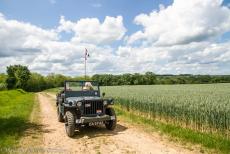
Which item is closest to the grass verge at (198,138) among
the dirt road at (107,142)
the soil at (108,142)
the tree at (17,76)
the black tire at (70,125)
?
the soil at (108,142)

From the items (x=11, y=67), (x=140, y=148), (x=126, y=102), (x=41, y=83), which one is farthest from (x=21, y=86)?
(x=140, y=148)

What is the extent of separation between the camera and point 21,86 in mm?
91625

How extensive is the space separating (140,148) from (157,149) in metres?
0.59

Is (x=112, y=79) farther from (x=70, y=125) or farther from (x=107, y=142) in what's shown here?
(x=107, y=142)

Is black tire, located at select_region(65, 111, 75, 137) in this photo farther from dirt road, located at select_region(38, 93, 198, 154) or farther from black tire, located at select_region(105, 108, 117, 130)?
black tire, located at select_region(105, 108, 117, 130)

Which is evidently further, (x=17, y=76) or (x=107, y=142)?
(x=17, y=76)

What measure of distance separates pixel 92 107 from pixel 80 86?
94.1 inches

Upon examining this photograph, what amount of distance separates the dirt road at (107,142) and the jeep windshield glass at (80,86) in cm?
204

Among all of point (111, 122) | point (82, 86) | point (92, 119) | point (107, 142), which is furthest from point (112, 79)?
point (107, 142)

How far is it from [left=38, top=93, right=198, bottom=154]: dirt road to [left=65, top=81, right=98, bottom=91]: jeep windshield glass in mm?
2041

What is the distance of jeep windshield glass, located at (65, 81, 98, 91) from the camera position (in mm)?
13039

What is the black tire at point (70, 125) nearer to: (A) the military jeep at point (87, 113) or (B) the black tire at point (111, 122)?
(A) the military jeep at point (87, 113)

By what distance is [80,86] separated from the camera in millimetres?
13281

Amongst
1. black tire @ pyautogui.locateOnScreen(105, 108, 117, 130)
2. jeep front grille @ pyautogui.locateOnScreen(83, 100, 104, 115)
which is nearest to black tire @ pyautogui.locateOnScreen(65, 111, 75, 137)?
jeep front grille @ pyautogui.locateOnScreen(83, 100, 104, 115)
